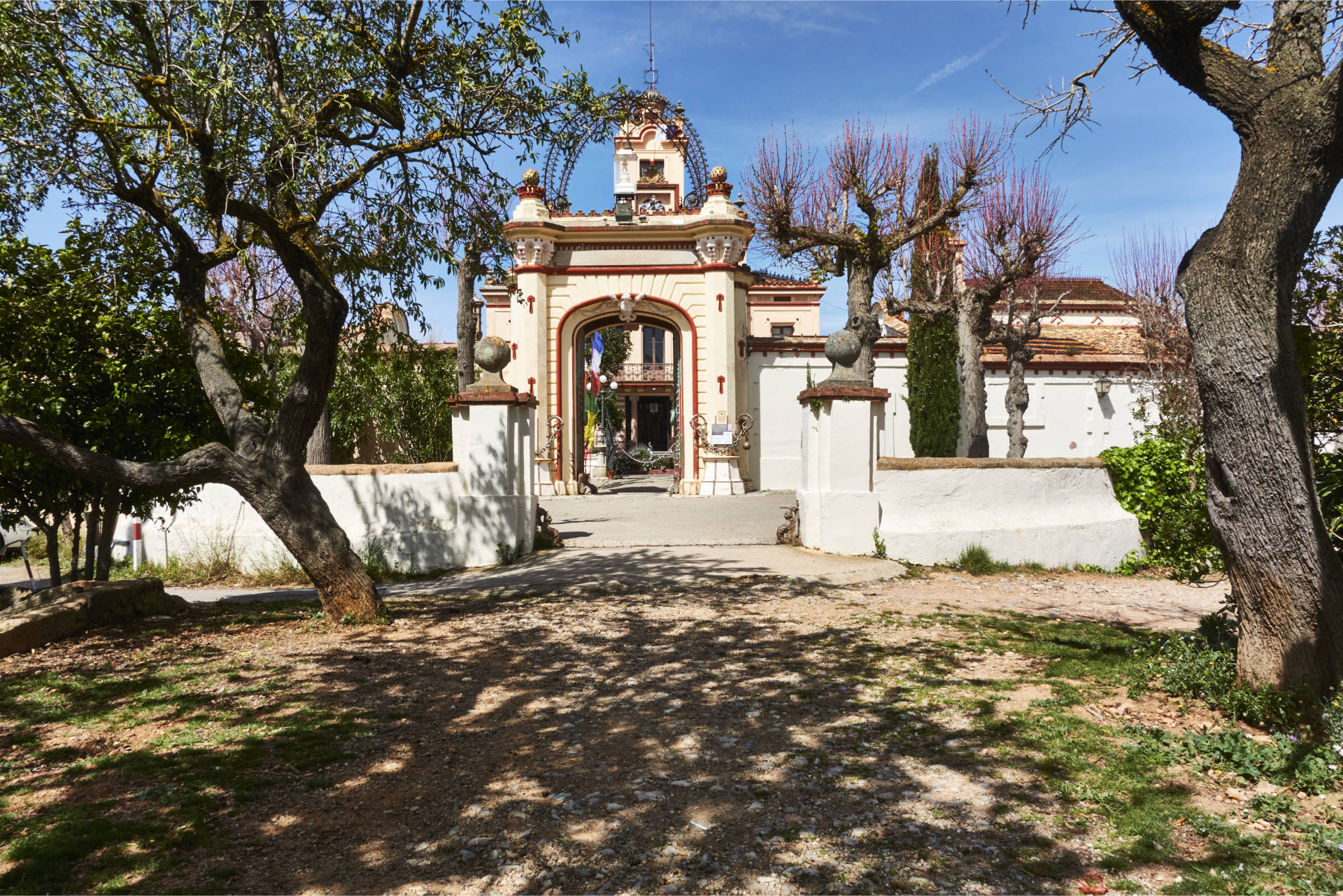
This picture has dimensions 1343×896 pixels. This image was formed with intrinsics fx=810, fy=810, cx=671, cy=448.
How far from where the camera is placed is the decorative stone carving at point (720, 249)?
1850 cm

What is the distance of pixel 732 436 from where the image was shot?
1855 centimetres

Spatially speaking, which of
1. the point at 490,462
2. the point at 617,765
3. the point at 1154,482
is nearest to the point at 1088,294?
the point at 1154,482

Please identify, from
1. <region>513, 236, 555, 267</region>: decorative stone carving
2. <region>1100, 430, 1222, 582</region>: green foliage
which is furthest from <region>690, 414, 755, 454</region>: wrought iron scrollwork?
<region>1100, 430, 1222, 582</region>: green foliage

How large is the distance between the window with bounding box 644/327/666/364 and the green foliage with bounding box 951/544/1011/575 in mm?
A: 35948

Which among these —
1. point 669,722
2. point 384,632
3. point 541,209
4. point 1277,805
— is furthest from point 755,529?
point 541,209

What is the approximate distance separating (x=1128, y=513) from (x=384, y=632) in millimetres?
8709

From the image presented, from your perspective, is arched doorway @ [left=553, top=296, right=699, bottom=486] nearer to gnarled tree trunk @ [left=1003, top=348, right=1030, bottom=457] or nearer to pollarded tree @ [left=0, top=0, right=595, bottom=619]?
gnarled tree trunk @ [left=1003, top=348, right=1030, bottom=457]

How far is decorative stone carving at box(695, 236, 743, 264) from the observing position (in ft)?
60.7

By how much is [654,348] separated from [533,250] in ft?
86.2

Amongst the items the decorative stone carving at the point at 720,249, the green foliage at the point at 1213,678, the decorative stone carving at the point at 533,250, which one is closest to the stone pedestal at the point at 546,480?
the decorative stone carving at the point at 533,250

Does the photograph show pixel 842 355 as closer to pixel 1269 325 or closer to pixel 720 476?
pixel 1269 325

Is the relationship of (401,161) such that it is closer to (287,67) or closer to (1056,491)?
(287,67)

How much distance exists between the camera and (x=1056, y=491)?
977 cm

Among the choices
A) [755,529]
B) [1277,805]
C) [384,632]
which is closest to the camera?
[1277,805]
